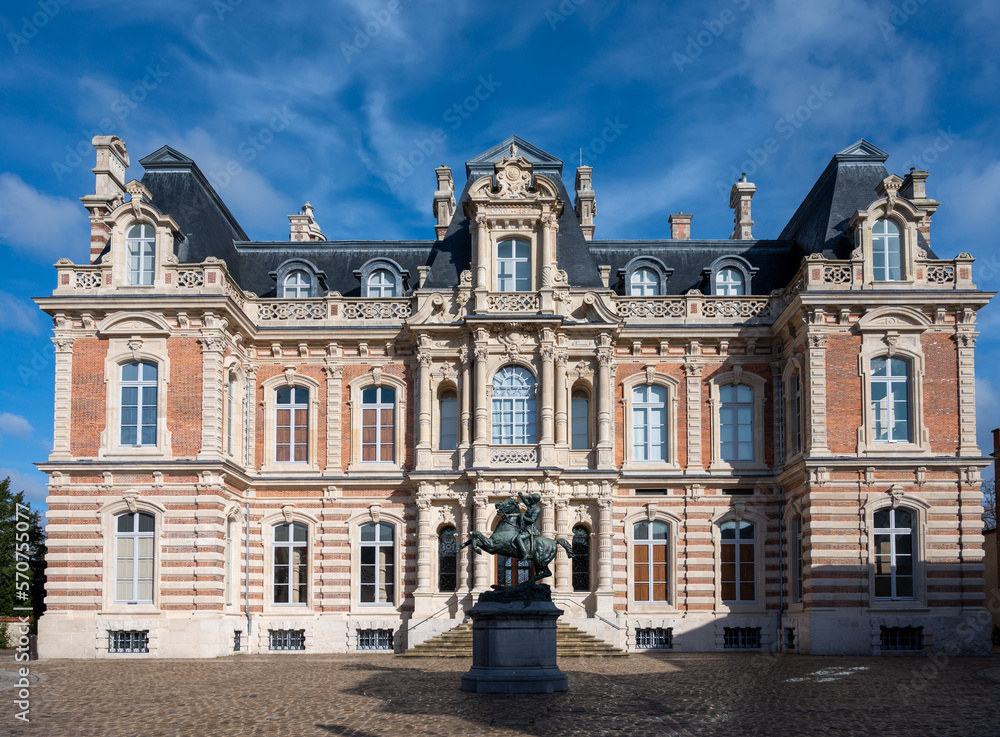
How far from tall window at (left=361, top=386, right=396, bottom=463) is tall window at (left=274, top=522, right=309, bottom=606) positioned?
3168 mm

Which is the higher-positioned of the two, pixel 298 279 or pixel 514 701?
pixel 298 279

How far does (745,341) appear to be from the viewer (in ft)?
112

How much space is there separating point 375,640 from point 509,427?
777cm

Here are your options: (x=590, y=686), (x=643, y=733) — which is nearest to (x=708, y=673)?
(x=590, y=686)

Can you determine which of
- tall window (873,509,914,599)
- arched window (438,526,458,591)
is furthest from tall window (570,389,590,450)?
tall window (873,509,914,599)

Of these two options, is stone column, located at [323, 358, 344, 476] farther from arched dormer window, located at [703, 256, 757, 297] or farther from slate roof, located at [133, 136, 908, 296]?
arched dormer window, located at [703, 256, 757, 297]

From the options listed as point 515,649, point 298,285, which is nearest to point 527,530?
point 515,649

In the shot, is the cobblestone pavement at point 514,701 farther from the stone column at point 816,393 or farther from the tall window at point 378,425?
the tall window at point 378,425

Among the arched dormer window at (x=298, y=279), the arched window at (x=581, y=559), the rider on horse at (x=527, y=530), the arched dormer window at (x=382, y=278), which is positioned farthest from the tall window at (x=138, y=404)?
the rider on horse at (x=527, y=530)

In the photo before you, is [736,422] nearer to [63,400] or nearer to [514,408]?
[514,408]

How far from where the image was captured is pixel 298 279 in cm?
3566

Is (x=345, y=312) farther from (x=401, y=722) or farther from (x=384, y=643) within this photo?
(x=401, y=722)

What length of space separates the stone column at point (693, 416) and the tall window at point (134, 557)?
1642cm

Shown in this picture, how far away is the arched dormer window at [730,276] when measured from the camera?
1395 inches
